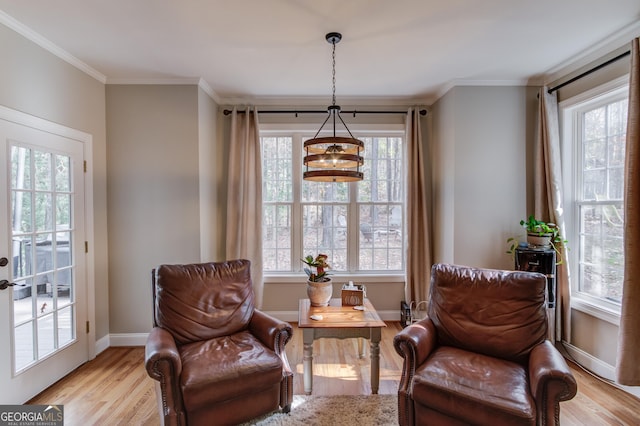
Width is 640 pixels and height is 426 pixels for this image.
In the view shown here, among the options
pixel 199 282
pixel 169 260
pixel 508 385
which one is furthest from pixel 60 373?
pixel 508 385

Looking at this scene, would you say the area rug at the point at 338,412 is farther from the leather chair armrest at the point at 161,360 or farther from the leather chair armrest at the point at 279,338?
the leather chair armrest at the point at 161,360

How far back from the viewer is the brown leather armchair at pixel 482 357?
157 centimetres

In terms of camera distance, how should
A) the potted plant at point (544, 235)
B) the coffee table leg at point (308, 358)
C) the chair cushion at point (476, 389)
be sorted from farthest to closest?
the potted plant at point (544, 235) → the coffee table leg at point (308, 358) → the chair cushion at point (476, 389)

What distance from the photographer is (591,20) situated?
87.7 inches

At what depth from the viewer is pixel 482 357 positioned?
1.97 m

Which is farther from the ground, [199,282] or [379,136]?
[379,136]

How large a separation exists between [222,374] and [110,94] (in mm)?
3030

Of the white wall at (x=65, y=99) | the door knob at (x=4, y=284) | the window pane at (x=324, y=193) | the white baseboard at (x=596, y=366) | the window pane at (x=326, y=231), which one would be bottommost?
the white baseboard at (x=596, y=366)

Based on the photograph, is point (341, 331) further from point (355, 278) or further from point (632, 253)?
point (632, 253)

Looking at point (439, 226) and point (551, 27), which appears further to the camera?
point (439, 226)

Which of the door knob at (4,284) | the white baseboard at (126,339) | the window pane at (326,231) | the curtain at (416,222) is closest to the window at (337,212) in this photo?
the window pane at (326,231)

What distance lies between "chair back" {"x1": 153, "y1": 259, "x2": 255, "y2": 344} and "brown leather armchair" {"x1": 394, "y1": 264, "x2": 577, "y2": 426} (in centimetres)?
125

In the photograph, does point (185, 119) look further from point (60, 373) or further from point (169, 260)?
point (60, 373)

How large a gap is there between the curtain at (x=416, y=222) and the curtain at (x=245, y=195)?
6.04 ft
